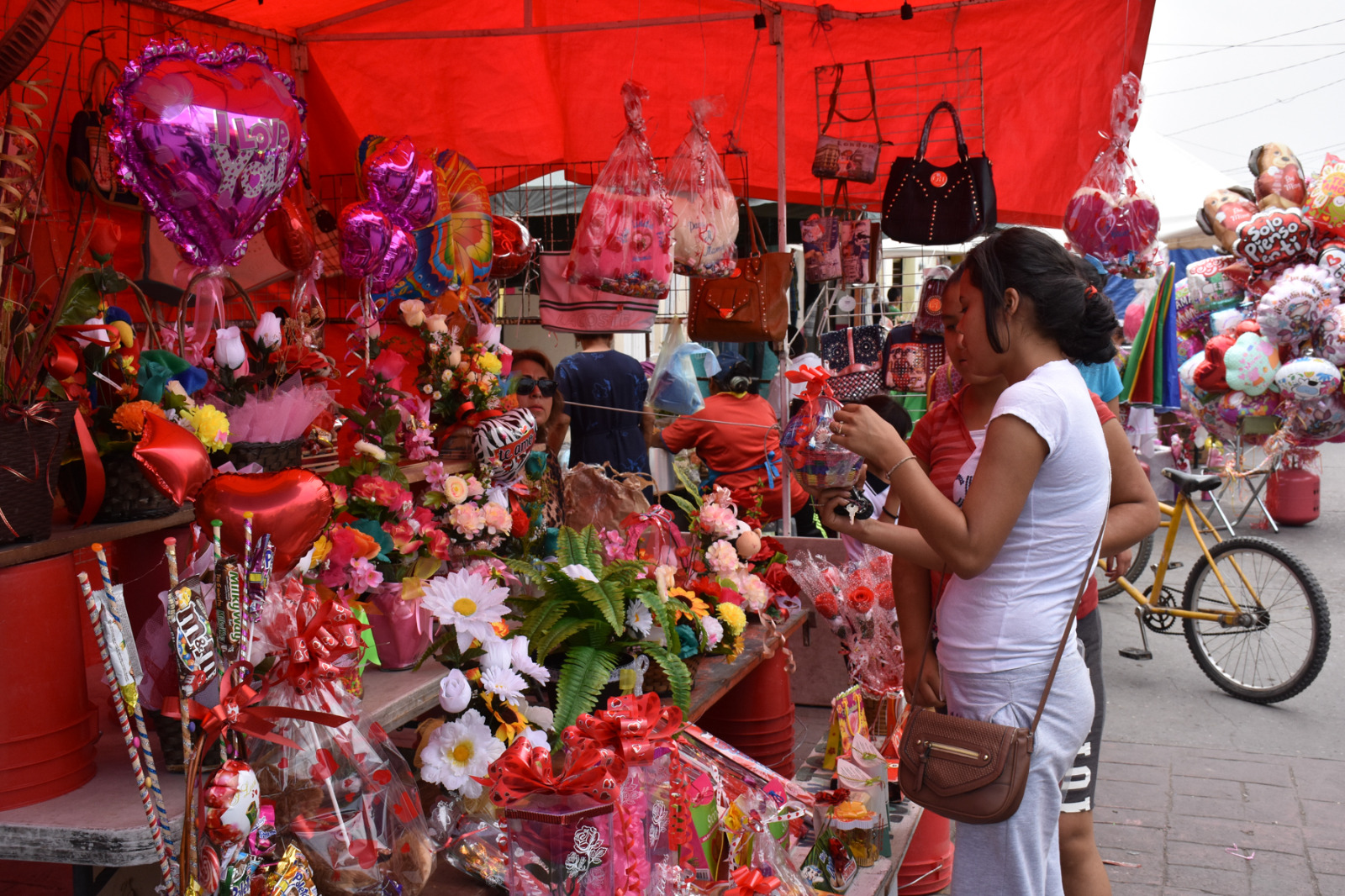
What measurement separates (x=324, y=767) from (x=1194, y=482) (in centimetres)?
498

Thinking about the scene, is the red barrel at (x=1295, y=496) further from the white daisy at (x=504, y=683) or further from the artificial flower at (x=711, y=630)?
the white daisy at (x=504, y=683)

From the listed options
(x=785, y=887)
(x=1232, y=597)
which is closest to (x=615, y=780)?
(x=785, y=887)

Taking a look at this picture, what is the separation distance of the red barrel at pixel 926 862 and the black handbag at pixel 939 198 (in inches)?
103

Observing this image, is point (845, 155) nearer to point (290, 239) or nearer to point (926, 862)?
point (290, 239)

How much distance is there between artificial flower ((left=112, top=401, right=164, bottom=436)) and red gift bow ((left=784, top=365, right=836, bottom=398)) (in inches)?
45.2

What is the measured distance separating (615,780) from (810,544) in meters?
2.57

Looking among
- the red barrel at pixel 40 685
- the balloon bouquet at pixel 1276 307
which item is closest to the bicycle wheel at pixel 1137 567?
the balloon bouquet at pixel 1276 307

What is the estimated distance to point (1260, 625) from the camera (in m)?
5.07

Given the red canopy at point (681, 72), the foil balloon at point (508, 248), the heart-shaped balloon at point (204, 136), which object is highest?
the red canopy at point (681, 72)

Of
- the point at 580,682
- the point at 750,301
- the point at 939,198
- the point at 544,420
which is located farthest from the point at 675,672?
the point at 939,198

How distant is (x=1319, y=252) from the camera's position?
24.7ft

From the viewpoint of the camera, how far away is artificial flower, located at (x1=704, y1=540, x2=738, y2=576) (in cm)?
314

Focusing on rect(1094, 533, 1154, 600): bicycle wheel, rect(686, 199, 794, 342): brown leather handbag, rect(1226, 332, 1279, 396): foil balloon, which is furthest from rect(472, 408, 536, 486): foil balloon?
rect(1226, 332, 1279, 396): foil balloon

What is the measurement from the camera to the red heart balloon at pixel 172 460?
5.10ft
